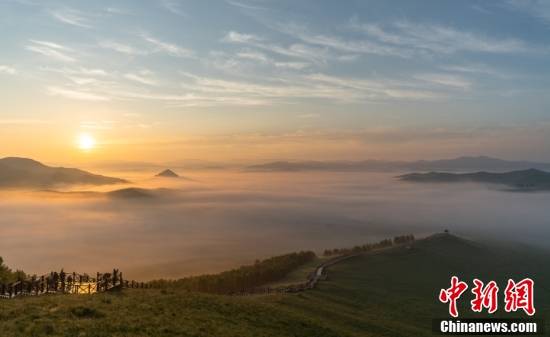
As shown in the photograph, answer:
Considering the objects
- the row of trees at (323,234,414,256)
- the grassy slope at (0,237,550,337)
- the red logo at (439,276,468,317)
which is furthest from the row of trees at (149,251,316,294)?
the red logo at (439,276,468,317)

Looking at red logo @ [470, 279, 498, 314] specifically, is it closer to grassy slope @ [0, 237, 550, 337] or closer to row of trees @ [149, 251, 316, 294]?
grassy slope @ [0, 237, 550, 337]

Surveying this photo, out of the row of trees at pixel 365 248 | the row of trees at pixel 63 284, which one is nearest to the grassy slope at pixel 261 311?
the row of trees at pixel 63 284

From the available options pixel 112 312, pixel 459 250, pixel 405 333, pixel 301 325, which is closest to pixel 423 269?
pixel 459 250

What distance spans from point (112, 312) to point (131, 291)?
11.5 meters

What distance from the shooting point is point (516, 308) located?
73.7 meters

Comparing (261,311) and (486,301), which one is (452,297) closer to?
(486,301)

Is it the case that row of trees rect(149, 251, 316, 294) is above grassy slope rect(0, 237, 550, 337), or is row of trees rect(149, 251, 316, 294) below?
below

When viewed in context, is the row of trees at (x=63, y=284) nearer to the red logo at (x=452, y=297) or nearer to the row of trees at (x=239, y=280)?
the row of trees at (x=239, y=280)

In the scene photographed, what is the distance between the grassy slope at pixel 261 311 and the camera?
92.8 ft

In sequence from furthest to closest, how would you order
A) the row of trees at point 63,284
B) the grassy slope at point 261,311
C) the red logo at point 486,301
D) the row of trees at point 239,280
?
the row of trees at point 239,280 < the red logo at point 486,301 < the row of trees at point 63,284 < the grassy slope at point 261,311

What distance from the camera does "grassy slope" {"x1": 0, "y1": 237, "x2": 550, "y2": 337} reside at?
28.3 metres

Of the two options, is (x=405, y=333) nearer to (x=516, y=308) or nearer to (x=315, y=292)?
(x=315, y=292)

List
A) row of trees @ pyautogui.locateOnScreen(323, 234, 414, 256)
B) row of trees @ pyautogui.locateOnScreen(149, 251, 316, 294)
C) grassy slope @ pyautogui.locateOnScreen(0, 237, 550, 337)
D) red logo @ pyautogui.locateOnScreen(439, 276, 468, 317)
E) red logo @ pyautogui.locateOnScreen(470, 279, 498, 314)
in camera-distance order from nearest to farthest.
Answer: grassy slope @ pyautogui.locateOnScreen(0, 237, 550, 337), red logo @ pyautogui.locateOnScreen(439, 276, 468, 317), red logo @ pyautogui.locateOnScreen(470, 279, 498, 314), row of trees @ pyautogui.locateOnScreen(149, 251, 316, 294), row of trees @ pyautogui.locateOnScreen(323, 234, 414, 256)

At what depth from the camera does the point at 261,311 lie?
40844 millimetres
